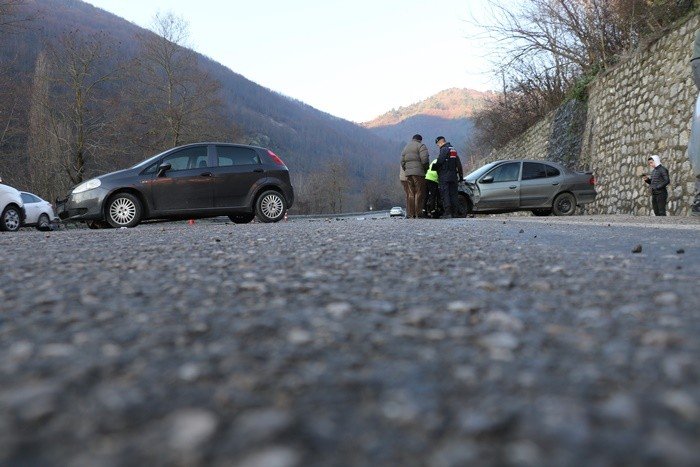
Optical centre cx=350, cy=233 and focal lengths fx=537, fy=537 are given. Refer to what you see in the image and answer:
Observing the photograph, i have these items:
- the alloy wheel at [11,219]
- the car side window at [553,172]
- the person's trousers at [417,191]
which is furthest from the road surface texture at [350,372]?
the car side window at [553,172]

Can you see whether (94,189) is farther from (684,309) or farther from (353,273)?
(684,309)

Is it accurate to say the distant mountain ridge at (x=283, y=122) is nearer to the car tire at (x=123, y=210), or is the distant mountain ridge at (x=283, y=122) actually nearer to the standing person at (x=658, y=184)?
the car tire at (x=123, y=210)

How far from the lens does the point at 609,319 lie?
1.69m

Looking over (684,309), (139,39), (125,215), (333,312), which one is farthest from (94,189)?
(139,39)

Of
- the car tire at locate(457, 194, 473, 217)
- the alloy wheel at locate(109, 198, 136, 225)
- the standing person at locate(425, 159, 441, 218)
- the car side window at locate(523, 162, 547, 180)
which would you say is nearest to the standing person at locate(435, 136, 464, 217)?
the standing person at locate(425, 159, 441, 218)

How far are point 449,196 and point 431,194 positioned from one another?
88cm

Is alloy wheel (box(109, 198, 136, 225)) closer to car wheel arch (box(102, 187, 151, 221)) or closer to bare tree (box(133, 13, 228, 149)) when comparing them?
car wheel arch (box(102, 187, 151, 221))

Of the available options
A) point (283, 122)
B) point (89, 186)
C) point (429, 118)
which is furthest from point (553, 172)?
point (429, 118)

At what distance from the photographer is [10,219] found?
11719 millimetres

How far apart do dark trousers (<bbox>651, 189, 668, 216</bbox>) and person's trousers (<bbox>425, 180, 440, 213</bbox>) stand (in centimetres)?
469

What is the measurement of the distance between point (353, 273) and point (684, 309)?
55.9 inches

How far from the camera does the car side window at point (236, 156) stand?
35.0 feet

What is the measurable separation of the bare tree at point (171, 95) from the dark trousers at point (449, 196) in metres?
21.5

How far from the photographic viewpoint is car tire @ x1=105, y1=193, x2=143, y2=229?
31.4 ft
